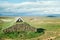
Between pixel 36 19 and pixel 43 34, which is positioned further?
pixel 36 19

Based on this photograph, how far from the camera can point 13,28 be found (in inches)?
887

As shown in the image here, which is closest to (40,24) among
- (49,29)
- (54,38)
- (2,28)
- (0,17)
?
(49,29)

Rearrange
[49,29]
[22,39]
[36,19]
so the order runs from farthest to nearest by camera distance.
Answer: [36,19] → [49,29] → [22,39]

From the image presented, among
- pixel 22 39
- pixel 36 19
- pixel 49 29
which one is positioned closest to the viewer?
pixel 22 39

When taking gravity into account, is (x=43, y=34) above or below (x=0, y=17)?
below

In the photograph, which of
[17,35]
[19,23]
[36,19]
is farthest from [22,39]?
[36,19]

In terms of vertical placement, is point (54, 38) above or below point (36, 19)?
below

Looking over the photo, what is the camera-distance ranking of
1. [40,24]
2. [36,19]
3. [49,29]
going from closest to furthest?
[49,29] → [40,24] → [36,19]

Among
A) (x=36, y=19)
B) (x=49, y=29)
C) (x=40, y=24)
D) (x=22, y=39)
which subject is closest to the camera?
(x=22, y=39)

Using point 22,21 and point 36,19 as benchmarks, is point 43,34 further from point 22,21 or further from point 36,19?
point 36,19

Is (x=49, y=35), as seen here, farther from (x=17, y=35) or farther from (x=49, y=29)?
(x=17, y=35)

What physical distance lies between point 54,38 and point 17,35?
4.43 meters

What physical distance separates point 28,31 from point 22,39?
1.55 meters

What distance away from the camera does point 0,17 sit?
29.1m
